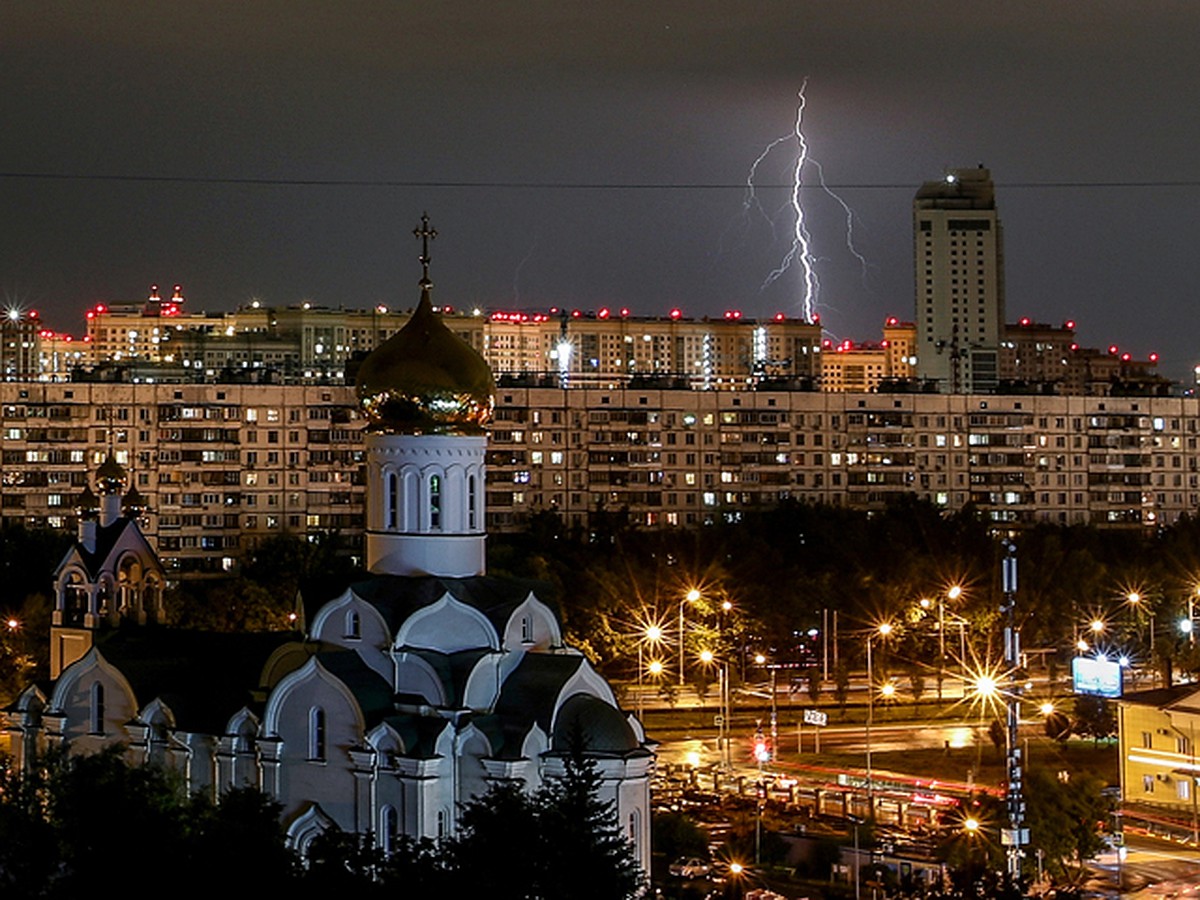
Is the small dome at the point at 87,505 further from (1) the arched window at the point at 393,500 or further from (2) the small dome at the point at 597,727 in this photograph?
(2) the small dome at the point at 597,727

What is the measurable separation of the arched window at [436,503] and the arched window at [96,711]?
19.2 ft

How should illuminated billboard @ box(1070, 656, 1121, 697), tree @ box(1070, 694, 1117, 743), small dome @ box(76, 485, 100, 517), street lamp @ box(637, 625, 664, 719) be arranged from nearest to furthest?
small dome @ box(76, 485, 100, 517) < illuminated billboard @ box(1070, 656, 1121, 697) < tree @ box(1070, 694, 1117, 743) < street lamp @ box(637, 625, 664, 719)

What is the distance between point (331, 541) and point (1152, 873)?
33.8 metres

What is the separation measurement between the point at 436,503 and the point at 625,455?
38.9 meters

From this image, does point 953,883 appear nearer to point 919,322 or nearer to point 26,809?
point 26,809

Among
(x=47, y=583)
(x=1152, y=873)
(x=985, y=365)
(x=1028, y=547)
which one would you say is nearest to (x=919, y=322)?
(x=985, y=365)

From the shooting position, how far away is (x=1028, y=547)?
5941cm

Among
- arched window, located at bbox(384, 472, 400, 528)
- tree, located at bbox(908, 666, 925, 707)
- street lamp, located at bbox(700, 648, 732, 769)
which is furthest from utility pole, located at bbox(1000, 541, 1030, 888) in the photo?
tree, located at bbox(908, 666, 925, 707)

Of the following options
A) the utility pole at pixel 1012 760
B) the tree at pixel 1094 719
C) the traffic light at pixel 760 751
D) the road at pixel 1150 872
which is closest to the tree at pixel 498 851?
the utility pole at pixel 1012 760

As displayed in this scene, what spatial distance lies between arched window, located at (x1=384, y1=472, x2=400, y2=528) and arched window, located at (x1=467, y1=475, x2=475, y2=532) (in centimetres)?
100

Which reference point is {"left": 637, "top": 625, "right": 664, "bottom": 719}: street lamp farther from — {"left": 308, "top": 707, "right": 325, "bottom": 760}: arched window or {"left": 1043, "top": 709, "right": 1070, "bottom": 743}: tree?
{"left": 308, "top": 707, "right": 325, "bottom": 760}: arched window

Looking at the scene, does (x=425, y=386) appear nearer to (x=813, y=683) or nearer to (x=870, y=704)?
(x=870, y=704)

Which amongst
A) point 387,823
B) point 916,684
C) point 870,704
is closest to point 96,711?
point 387,823

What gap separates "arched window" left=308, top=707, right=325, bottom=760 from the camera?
2816 centimetres
